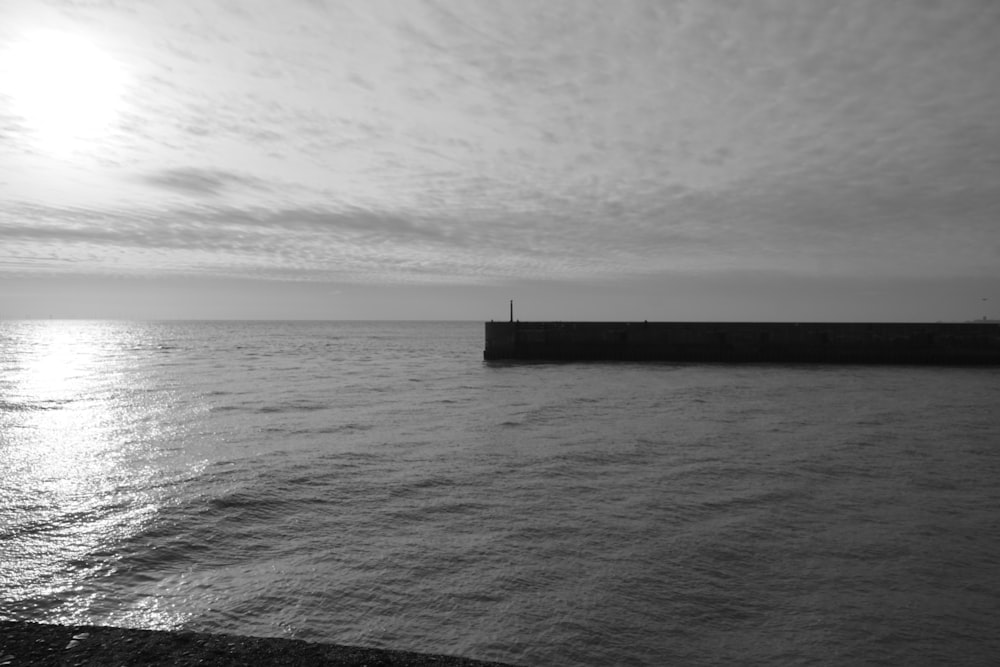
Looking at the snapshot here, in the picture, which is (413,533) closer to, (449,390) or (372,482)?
(372,482)

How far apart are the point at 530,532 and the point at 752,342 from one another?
36260mm

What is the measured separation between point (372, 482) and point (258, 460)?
3.32 m

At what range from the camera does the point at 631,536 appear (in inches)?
328

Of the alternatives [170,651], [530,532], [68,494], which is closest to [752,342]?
[530,532]

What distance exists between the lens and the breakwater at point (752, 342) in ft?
128

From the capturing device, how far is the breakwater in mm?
38969

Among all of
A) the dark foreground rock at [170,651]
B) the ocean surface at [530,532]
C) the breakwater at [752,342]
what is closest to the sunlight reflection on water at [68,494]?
the ocean surface at [530,532]

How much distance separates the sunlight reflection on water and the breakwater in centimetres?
2491

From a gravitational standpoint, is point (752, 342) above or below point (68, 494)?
above

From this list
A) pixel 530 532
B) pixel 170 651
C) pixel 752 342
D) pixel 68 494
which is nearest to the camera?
pixel 170 651

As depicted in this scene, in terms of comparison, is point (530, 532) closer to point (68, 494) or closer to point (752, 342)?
point (68, 494)

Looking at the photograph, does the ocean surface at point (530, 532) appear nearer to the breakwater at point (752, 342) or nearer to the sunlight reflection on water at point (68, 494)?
the sunlight reflection on water at point (68, 494)

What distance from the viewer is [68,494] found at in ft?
34.7

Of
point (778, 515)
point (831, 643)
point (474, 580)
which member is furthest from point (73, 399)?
point (831, 643)
